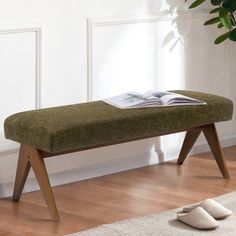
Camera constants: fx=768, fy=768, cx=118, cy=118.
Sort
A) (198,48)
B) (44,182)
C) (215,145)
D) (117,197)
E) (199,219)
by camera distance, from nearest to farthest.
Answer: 1. (199,219)
2. (44,182)
3. (117,197)
4. (215,145)
5. (198,48)

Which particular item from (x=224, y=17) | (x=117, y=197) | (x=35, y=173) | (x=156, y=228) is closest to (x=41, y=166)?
(x=35, y=173)

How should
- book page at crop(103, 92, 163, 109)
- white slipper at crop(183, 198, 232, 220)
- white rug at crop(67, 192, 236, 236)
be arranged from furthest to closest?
book page at crop(103, 92, 163, 109), white slipper at crop(183, 198, 232, 220), white rug at crop(67, 192, 236, 236)

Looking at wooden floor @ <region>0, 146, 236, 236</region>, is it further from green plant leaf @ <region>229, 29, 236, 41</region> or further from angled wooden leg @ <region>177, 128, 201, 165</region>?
green plant leaf @ <region>229, 29, 236, 41</region>

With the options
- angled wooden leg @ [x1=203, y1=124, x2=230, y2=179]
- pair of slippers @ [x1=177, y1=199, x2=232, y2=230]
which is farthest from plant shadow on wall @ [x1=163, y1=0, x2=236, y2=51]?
pair of slippers @ [x1=177, y1=199, x2=232, y2=230]

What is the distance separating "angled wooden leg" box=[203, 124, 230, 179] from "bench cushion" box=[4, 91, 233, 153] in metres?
0.16

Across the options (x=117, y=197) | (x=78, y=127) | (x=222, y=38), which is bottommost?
→ (x=117, y=197)

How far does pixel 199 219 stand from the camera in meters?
3.46

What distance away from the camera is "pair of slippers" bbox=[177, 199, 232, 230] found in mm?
3445

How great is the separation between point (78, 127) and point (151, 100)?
22.5 inches

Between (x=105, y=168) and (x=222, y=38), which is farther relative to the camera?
(x=222, y=38)

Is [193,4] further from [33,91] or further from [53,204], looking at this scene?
[53,204]

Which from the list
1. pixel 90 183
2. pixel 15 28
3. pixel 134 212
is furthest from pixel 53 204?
pixel 15 28

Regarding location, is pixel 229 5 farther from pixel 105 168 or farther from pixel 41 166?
pixel 41 166

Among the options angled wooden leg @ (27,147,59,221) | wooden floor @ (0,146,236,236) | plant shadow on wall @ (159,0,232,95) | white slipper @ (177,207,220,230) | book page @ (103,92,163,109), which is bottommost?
wooden floor @ (0,146,236,236)
